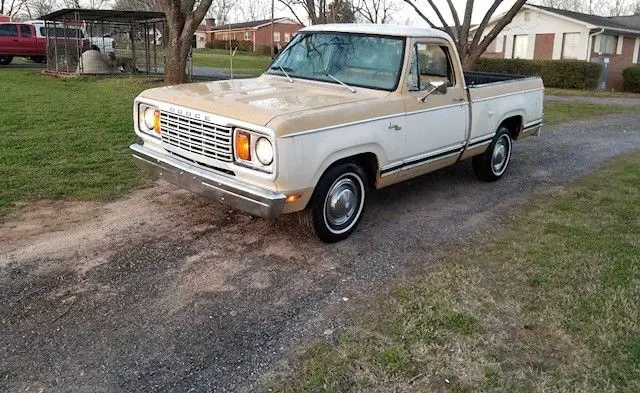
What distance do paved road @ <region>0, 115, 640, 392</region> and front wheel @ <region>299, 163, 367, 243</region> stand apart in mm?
155

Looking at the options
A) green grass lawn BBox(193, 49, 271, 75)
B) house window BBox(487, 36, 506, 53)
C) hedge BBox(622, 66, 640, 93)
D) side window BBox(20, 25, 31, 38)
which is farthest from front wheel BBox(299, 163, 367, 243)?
house window BBox(487, 36, 506, 53)

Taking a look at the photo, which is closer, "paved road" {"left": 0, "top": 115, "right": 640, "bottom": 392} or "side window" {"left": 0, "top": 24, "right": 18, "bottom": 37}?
"paved road" {"left": 0, "top": 115, "right": 640, "bottom": 392}

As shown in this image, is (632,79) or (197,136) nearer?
(197,136)

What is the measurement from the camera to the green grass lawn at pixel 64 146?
594cm

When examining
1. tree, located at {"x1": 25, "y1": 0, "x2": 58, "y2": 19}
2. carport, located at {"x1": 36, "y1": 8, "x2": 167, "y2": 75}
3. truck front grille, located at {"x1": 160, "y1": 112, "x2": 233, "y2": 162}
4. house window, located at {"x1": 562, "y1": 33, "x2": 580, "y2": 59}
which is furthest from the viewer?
tree, located at {"x1": 25, "y1": 0, "x2": 58, "y2": 19}

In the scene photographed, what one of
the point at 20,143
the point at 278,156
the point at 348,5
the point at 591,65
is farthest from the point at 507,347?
the point at 348,5

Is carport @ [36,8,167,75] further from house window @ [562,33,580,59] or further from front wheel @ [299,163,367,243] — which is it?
house window @ [562,33,580,59]

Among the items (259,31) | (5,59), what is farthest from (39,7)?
(5,59)

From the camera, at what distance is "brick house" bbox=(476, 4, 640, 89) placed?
2931cm

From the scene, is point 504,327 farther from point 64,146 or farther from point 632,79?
point 632,79

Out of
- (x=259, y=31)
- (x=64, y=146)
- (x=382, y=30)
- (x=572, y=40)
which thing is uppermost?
(x=259, y=31)

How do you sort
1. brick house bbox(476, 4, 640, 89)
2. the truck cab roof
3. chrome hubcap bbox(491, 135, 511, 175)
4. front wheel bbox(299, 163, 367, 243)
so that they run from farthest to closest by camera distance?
brick house bbox(476, 4, 640, 89) < chrome hubcap bbox(491, 135, 511, 175) < the truck cab roof < front wheel bbox(299, 163, 367, 243)

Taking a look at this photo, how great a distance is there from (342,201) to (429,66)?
1.95m

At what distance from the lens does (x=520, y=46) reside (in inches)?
1296
